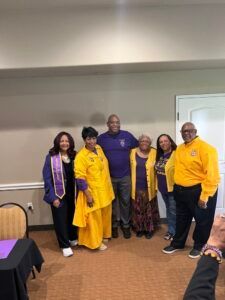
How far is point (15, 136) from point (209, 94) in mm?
2761


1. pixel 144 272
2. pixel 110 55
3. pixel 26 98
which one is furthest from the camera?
pixel 26 98

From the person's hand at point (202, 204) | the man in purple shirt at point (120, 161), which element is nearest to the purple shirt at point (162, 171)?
the man in purple shirt at point (120, 161)

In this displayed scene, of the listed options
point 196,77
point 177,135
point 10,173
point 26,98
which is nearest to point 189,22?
point 196,77

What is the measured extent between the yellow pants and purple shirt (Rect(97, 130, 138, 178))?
46cm

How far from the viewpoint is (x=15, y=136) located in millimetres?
3805

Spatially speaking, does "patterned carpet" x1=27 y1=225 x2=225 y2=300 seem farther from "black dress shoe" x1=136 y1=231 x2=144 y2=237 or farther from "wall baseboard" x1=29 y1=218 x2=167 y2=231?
"wall baseboard" x1=29 y1=218 x2=167 y2=231

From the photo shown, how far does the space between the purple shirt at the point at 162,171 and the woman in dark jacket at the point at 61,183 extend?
1053 millimetres

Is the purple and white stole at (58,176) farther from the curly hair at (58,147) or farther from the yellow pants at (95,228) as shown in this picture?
the yellow pants at (95,228)

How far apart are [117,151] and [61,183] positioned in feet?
2.70

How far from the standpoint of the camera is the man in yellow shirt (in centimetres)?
278

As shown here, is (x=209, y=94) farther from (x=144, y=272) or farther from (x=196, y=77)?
(x=144, y=272)

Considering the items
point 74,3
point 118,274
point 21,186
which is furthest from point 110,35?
point 118,274

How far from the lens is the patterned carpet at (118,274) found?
2.46m

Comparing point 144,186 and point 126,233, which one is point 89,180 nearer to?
point 144,186
